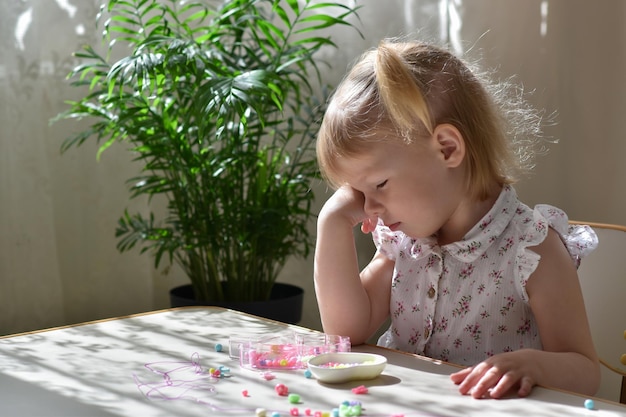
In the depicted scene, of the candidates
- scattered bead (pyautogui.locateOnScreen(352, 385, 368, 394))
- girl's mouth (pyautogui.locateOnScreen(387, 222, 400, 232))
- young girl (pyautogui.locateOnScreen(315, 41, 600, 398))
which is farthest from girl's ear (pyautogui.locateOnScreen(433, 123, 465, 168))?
scattered bead (pyautogui.locateOnScreen(352, 385, 368, 394))

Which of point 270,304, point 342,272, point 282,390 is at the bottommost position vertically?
point 270,304

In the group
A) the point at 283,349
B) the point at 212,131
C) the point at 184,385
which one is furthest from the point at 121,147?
the point at 184,385

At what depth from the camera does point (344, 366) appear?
1.14 m

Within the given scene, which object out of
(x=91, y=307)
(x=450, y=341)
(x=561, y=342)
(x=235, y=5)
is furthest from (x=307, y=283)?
(x=561, y=342)

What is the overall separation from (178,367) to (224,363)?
2.6 inches

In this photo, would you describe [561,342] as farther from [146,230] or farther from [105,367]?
[146,230]

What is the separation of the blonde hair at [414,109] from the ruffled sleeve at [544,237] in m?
0.10

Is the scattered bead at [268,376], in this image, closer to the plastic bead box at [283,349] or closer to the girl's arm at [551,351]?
the plastic bead box at [283,349]

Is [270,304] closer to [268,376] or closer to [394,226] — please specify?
[394,226]

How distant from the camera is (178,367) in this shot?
1.20 m

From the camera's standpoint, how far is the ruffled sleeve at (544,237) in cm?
135

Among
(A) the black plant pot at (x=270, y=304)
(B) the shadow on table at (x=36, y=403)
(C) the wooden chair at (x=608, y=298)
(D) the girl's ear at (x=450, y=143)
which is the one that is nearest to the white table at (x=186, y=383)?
(B) the shadow on table at (x=36, y=403)

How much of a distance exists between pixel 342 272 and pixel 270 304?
1.48 m

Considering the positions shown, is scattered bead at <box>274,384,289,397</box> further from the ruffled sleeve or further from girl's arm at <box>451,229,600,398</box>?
the ruffled sleeve
